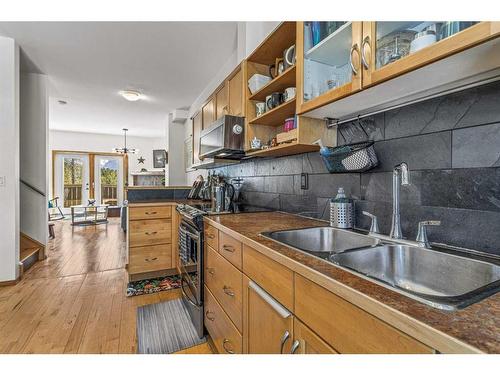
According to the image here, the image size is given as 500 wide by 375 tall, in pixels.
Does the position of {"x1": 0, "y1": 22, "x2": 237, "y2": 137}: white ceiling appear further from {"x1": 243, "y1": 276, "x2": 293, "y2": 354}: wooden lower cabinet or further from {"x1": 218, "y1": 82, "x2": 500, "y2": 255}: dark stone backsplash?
{"x1": 243, "y1": 276, "x2": 293, "y2": 354}: wooden lower cabinet

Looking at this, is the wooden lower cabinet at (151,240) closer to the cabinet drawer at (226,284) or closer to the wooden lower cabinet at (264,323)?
the cabinet drawer at (226,284)

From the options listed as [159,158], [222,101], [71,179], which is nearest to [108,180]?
[71,179]

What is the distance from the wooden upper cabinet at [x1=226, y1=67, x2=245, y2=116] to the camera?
2.00 meters

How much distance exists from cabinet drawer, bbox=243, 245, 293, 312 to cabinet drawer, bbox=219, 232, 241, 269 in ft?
0.24

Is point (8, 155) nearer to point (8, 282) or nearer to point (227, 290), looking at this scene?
point (8, 282)

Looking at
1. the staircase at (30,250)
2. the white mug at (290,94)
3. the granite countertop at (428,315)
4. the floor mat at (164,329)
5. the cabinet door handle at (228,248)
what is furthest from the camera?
the staircase at (30,250)

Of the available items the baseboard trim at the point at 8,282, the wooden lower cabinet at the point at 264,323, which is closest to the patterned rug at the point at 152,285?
the baseboard trim at the point at 8,282

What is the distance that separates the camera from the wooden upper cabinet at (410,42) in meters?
0.65

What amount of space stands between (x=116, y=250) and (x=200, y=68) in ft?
10.3

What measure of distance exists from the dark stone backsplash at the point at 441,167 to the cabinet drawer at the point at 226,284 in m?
0.72

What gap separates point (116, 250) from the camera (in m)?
4.00

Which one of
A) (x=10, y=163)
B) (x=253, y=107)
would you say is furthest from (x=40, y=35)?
(x=253, y=107)

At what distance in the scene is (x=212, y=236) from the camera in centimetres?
160

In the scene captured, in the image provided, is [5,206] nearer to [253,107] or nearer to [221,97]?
[221,97]
